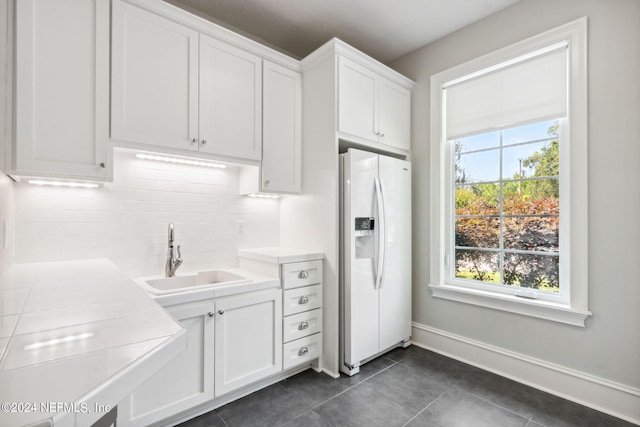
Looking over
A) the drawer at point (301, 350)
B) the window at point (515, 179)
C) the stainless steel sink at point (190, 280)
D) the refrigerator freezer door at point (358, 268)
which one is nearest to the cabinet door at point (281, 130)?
the refrigerator freezer door at point (358, 268)

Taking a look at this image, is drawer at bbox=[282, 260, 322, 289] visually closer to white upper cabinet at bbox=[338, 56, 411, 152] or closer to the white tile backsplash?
the white tile backsplash

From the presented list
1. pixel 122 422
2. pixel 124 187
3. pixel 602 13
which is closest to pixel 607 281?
pixel 602 13

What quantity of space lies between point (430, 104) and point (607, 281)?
6.40 feet

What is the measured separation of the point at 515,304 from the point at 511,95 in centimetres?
166

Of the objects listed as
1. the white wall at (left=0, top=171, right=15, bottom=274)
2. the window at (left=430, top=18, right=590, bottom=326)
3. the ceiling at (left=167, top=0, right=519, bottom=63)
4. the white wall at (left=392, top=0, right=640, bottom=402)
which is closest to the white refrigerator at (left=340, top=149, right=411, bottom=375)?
the window at (left=430, top=18, right=590, bottom=326)

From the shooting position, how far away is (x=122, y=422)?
5.05ft

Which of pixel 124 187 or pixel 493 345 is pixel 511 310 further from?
pixel 124 187

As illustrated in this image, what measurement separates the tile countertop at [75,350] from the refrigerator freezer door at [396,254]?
2.08 metres

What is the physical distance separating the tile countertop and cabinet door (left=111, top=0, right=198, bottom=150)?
3.94 ft

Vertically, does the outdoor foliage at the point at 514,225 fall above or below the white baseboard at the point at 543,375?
above

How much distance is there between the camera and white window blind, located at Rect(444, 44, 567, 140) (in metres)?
2.24

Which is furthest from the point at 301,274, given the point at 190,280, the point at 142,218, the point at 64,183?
the point at 64,183

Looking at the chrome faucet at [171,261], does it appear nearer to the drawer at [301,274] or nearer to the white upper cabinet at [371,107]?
the drawer at [301,274]

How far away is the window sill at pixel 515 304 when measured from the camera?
2.10m
